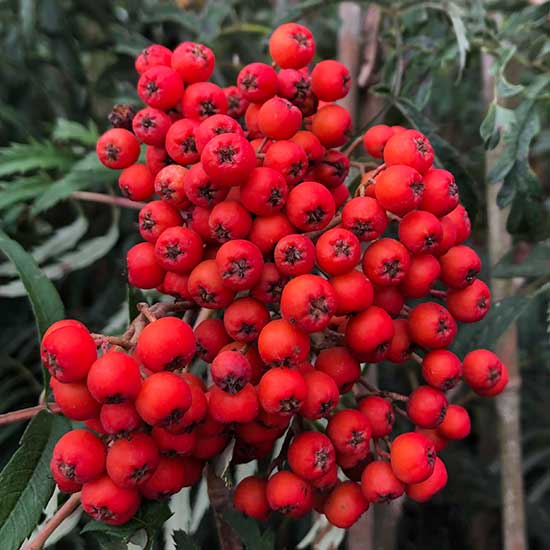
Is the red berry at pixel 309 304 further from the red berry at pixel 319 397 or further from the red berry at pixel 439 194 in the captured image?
the red berry at pixel 439 194

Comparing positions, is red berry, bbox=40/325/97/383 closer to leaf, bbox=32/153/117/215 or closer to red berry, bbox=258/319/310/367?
red berry, bbox=258/319/310/367

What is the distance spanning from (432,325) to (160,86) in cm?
41

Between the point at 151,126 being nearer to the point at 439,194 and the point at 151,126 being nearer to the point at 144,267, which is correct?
the point at 144,267

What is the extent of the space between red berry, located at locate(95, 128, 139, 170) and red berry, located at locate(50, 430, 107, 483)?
1.09ft

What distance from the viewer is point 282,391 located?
65cm

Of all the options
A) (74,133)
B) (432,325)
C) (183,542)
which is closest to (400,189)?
(432,325)

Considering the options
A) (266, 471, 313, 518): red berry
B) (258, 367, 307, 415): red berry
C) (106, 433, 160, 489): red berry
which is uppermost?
(258, 367, 307, 415): red berry

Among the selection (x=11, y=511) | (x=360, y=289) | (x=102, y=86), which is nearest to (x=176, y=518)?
(x=11, y=511)

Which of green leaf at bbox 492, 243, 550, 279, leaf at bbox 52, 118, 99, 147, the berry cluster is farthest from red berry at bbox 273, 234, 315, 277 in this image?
leaf at bbox 52, 118, 99, 147

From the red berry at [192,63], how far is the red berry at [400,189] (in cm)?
27

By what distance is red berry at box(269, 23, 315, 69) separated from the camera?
84 cm

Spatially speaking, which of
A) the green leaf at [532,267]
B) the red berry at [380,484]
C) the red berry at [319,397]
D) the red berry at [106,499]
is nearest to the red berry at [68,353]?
the red berry at [106,499]

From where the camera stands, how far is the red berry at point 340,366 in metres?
0.73

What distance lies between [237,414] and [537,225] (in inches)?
24.3
